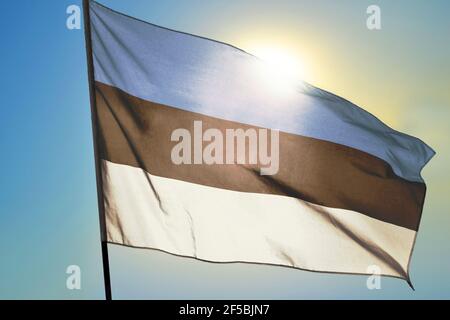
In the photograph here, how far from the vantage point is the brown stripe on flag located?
1010 centimetres

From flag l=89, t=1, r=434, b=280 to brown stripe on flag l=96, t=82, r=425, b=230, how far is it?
1cm

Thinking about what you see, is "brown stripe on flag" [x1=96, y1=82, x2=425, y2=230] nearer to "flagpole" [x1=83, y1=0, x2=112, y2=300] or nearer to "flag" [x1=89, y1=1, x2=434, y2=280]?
"flag" [x1=89, y1=1, x2=434, y2=280]

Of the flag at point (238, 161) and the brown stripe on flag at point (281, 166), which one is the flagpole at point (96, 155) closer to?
the flag at point (238, 161)

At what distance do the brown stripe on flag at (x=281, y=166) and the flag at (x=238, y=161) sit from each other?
0.05ft

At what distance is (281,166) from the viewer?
10.6m

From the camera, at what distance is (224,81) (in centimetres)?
1066

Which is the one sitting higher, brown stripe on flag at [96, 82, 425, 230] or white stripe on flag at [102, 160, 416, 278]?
brown stripe on flag at [96, 82, 425, 230]

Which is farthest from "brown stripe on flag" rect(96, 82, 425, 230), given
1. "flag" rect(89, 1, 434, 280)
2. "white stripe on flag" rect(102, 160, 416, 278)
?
"white stripe on flag" rect(102, 160, 416, 278)

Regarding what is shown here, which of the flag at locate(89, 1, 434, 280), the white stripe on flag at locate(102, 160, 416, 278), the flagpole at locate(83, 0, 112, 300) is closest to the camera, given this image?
the flagpole at locate(83, 0, 112, 300)

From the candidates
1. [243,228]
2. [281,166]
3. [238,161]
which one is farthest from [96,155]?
[281,166]
